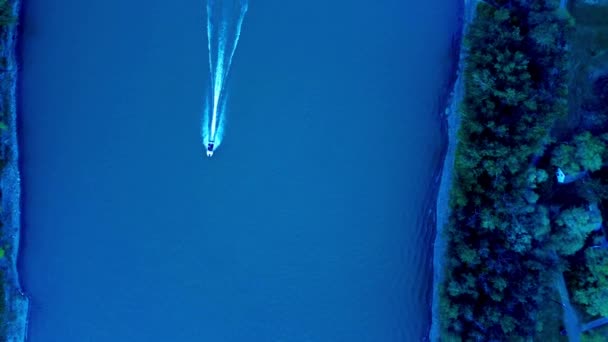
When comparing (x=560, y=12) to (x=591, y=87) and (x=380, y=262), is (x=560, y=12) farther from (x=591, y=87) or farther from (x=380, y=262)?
(x=380, y=262)

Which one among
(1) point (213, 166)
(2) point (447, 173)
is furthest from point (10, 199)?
(2) point (447, 173)

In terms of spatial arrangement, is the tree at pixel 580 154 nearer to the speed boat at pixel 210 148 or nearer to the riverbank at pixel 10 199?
the speed boat at pixel 210 148

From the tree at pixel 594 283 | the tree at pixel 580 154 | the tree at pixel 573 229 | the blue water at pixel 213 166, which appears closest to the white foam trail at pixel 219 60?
the blue water at pixel 213 166

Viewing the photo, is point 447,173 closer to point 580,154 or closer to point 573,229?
point 580,154

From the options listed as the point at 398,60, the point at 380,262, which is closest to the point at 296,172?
the point at 380,262

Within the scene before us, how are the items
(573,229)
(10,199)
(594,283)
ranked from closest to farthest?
(573,229) → (594,283) → (10,199)
